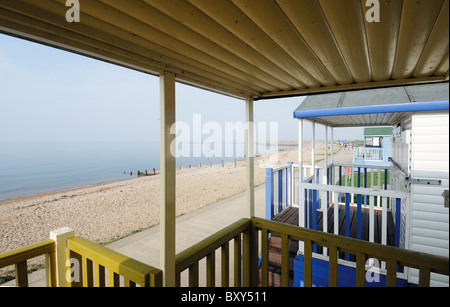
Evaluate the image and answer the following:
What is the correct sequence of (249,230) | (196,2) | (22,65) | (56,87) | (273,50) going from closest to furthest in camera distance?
(196,2)
(273,50)
(249,230)
(22,65)
(56,87)

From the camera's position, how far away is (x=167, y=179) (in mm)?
1715

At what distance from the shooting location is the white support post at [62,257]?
2.00 metres

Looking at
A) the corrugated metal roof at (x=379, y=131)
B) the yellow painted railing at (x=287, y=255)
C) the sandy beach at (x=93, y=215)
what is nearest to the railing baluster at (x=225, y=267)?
the yellow painted railing at (x=287, y=255)

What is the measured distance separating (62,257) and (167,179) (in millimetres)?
1289

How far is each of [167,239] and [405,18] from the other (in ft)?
6.47

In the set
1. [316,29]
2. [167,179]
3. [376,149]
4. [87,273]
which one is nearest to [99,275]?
[87,273]

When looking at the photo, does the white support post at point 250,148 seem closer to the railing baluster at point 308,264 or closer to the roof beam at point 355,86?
the roof beam at point 355,86

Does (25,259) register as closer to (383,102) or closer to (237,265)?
(237,265)

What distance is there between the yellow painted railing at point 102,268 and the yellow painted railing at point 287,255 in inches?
10.7

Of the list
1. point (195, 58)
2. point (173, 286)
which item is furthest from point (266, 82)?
point (173, 286)

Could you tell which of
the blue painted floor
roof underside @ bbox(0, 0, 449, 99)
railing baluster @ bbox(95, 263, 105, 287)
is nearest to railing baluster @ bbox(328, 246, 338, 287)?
the blue painted floor

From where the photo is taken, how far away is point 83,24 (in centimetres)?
114

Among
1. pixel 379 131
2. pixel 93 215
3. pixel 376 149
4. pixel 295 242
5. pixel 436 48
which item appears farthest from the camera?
pixel 379 131
